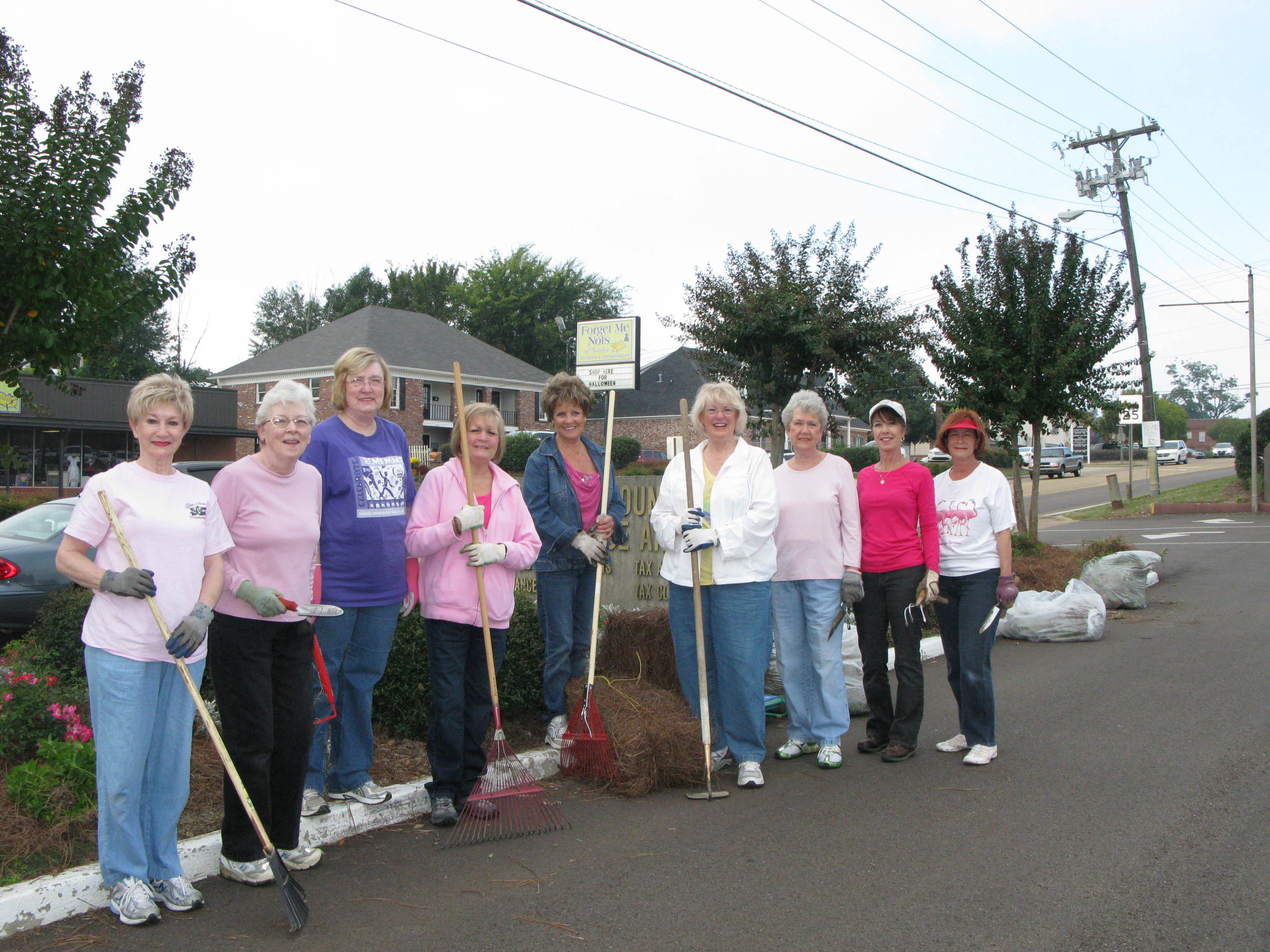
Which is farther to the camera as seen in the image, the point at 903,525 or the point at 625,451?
the point at 625,451

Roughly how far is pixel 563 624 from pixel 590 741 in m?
0.71

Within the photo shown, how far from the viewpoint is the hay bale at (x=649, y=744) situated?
4.74 metres

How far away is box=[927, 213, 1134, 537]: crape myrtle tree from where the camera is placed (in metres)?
12.8

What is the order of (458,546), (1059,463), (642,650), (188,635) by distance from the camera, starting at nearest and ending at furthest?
(188,635) < (458,546) < (642,650) < (1059,463)

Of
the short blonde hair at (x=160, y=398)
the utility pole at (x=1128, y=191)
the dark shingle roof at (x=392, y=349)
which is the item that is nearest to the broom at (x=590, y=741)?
the short blonde hair at (x=160, y=398)

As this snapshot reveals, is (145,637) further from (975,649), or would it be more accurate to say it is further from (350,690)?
(975,649)

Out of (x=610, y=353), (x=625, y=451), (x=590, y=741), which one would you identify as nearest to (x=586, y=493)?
(x=590, y=741)

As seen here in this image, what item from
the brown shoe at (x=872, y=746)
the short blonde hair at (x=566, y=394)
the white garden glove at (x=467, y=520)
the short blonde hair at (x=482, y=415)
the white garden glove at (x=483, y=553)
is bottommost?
the brown shoe at (x=872, y=746)

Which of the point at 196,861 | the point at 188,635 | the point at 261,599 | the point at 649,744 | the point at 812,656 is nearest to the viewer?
the point at 188,635

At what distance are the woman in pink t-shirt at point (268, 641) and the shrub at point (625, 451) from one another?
32640mm

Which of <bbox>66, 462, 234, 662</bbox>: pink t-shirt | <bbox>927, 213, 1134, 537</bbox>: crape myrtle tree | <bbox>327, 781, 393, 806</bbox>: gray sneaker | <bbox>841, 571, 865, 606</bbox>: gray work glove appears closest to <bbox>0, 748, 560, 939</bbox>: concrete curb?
<bbox>327, 781, 393, 806</bbox>: gray sneaker

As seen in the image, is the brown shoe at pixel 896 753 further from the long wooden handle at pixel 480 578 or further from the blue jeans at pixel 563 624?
the long wooden handle at pixel 480 578

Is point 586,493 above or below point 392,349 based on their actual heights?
below

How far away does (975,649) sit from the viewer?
5195mm
